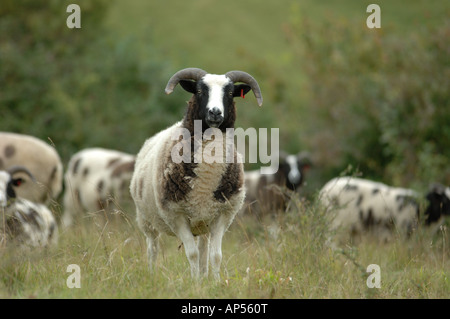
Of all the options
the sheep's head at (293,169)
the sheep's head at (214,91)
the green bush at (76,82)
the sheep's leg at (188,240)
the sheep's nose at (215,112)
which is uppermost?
the green bush at (76,82)

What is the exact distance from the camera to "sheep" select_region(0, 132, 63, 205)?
1145cm

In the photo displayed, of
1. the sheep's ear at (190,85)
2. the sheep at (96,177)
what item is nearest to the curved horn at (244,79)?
the sheep's ear at (190,85)

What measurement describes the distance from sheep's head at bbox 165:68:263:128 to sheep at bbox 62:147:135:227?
272 inches

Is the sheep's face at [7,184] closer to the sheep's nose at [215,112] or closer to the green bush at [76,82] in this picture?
the sheep's nose at [215,112]

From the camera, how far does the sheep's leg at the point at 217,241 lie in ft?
18.6

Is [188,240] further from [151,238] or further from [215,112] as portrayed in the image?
[215,112]

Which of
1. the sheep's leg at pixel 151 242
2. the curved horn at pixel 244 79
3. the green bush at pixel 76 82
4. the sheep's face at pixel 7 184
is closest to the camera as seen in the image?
the curved horn at pixel 244 79

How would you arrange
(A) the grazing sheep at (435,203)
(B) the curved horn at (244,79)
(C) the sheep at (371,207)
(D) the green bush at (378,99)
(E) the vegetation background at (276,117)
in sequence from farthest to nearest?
(D) the green bush at (378,99), (C) the sheep at (371,207), (A) the grazing sheep at (435,203), (B) the curved horn at (244,79), (E) the vegetation background at (276,117)

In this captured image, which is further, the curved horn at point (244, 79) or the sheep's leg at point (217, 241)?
the curved horn at point (244, 79)

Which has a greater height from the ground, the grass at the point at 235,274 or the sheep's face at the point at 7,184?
the sheep's face at the point at 7,184

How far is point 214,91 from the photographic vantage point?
5922 mm

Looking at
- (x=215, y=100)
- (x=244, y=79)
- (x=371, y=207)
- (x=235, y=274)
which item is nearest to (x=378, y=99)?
(x=371, y=207)
